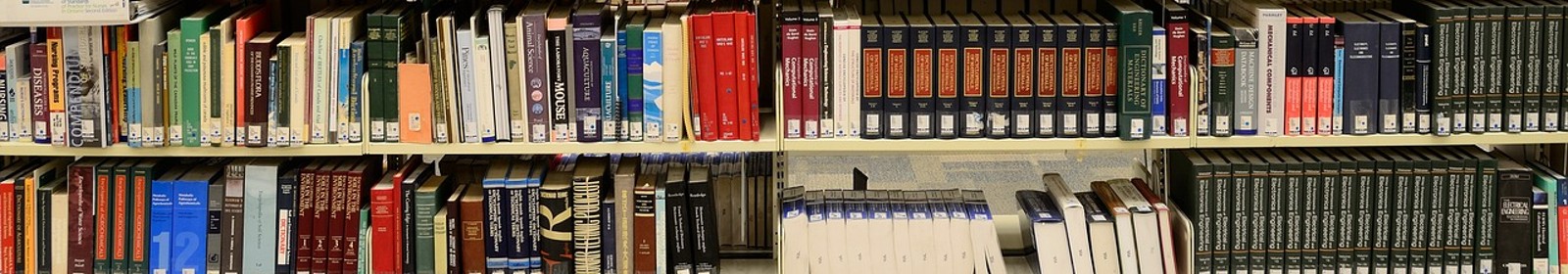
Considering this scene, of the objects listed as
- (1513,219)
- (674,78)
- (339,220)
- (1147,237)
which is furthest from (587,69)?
(1513,219)

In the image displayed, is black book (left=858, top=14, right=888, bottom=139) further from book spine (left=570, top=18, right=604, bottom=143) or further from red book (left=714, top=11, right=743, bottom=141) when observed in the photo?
book spine (left=570, top=18, right=604, bottom=143)

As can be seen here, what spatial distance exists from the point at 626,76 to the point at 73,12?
0.82 metres

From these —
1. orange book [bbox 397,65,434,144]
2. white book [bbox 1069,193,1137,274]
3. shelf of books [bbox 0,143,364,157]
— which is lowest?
white book [bbox 1069,193,1137,274]

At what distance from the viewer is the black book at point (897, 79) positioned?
2.49 metres

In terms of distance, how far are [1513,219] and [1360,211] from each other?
0.25 m

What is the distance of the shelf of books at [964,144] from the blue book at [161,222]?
1.02 meters

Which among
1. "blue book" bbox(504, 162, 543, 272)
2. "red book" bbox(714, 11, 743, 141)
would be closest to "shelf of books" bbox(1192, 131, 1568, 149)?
"red book" bbox(714, 11, 743, 141)

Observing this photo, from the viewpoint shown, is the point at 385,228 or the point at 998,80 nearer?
the point at 998,80

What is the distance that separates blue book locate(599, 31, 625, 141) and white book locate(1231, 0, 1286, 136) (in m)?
1.00

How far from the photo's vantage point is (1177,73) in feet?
8.17

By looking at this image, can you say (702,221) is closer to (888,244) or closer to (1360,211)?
(888,244)

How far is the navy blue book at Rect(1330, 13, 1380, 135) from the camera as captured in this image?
8.18ft

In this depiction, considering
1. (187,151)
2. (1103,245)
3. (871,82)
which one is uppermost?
(871,82)

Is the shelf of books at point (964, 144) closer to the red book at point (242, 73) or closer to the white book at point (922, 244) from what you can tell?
the white book at point (922, 244)
